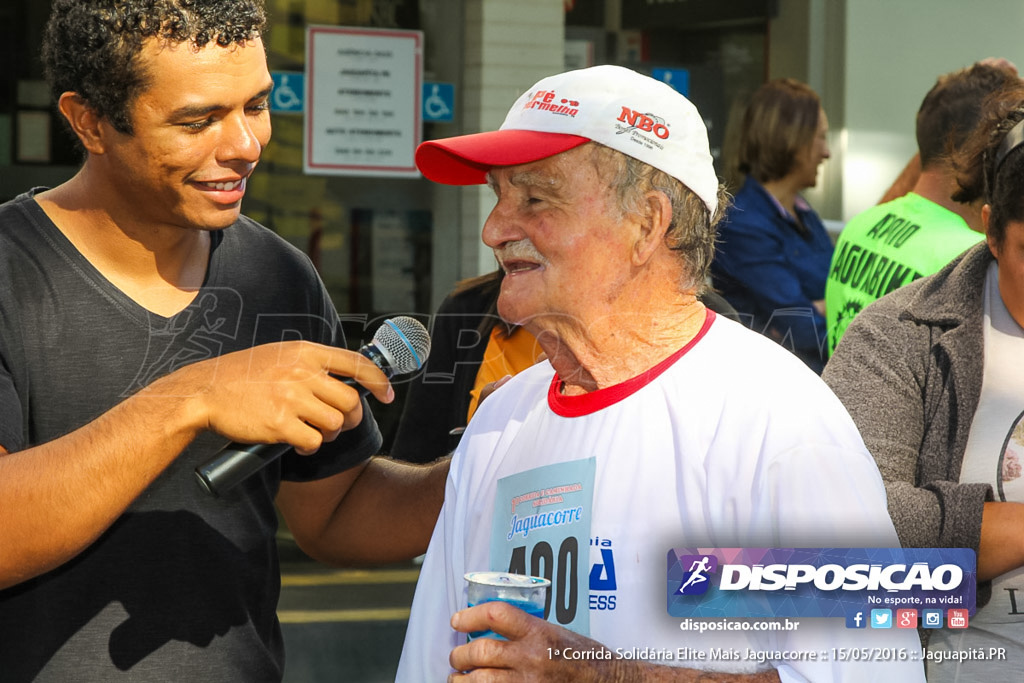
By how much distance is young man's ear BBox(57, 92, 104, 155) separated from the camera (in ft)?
8.33

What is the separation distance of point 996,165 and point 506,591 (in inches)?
61.4

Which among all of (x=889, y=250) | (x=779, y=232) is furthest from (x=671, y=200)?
(x=779, y=232)

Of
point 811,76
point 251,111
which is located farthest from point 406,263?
point 251,111

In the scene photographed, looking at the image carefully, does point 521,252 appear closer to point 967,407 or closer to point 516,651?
point 516,651

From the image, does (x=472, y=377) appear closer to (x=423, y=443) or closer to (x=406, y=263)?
(x=423, y=443)

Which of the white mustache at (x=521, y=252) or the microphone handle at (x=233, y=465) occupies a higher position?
the white mustache at (x=521, y=252)

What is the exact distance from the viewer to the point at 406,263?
23.0 ft

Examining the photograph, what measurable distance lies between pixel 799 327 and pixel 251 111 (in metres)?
2.91

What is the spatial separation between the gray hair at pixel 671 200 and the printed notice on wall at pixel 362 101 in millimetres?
4596

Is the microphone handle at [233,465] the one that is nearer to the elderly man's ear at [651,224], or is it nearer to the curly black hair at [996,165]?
the elderly man's ear at [651,224]

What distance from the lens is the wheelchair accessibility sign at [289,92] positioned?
661 centimetres

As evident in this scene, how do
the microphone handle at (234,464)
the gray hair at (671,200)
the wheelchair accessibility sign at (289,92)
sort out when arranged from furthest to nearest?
the wheelchair accessibility sign at (289,92) < the gray hair at (671,200) < the microphone handle at (234,464)

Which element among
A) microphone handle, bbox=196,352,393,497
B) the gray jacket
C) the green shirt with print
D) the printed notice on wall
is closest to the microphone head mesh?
microphone handle, bbox=196,352,393,497

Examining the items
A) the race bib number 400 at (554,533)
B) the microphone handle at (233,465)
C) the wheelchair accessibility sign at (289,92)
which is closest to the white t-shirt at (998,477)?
the race bib number 400 at (554,533)
